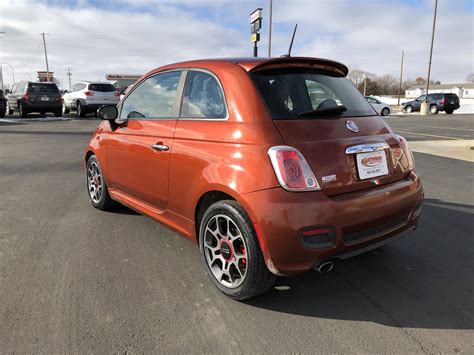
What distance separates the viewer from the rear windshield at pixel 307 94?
274 cm

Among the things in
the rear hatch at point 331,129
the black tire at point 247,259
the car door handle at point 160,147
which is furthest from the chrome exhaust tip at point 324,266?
the car door handle at point 160,147

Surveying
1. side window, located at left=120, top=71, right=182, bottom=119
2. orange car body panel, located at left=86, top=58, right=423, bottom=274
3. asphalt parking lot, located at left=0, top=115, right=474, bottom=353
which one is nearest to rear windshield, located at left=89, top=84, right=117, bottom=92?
asphalt parking lot, located at left=0, top=115, right=474, bottom=353

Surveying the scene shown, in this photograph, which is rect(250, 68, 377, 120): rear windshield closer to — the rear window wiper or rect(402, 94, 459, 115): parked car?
→ the rear window wiper

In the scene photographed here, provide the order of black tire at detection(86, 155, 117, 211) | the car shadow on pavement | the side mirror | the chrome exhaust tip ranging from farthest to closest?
1. black tire at detection(86, 155, 117, 211)
2. the side mirror
3. the car shadow on pavement
4. the chrome exhaust tip

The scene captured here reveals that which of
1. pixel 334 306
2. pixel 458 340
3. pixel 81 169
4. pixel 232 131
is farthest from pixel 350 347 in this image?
pixel 81 169

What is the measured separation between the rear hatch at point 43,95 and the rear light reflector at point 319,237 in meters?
20.4

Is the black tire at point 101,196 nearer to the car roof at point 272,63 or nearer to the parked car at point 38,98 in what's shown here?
the car roof at point 272,63

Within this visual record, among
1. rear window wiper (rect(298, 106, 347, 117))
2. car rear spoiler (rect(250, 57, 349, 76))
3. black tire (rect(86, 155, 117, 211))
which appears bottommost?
black tire (rect(86, 155, 117, 211))

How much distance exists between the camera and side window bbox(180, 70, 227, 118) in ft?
9.62

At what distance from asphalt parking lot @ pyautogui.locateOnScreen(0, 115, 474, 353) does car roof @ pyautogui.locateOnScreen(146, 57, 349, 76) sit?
1.66m

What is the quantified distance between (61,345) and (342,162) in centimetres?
207

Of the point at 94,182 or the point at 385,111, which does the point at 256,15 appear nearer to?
the point at 385,111

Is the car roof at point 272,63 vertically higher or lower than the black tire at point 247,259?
higher

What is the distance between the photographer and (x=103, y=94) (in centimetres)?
1955
